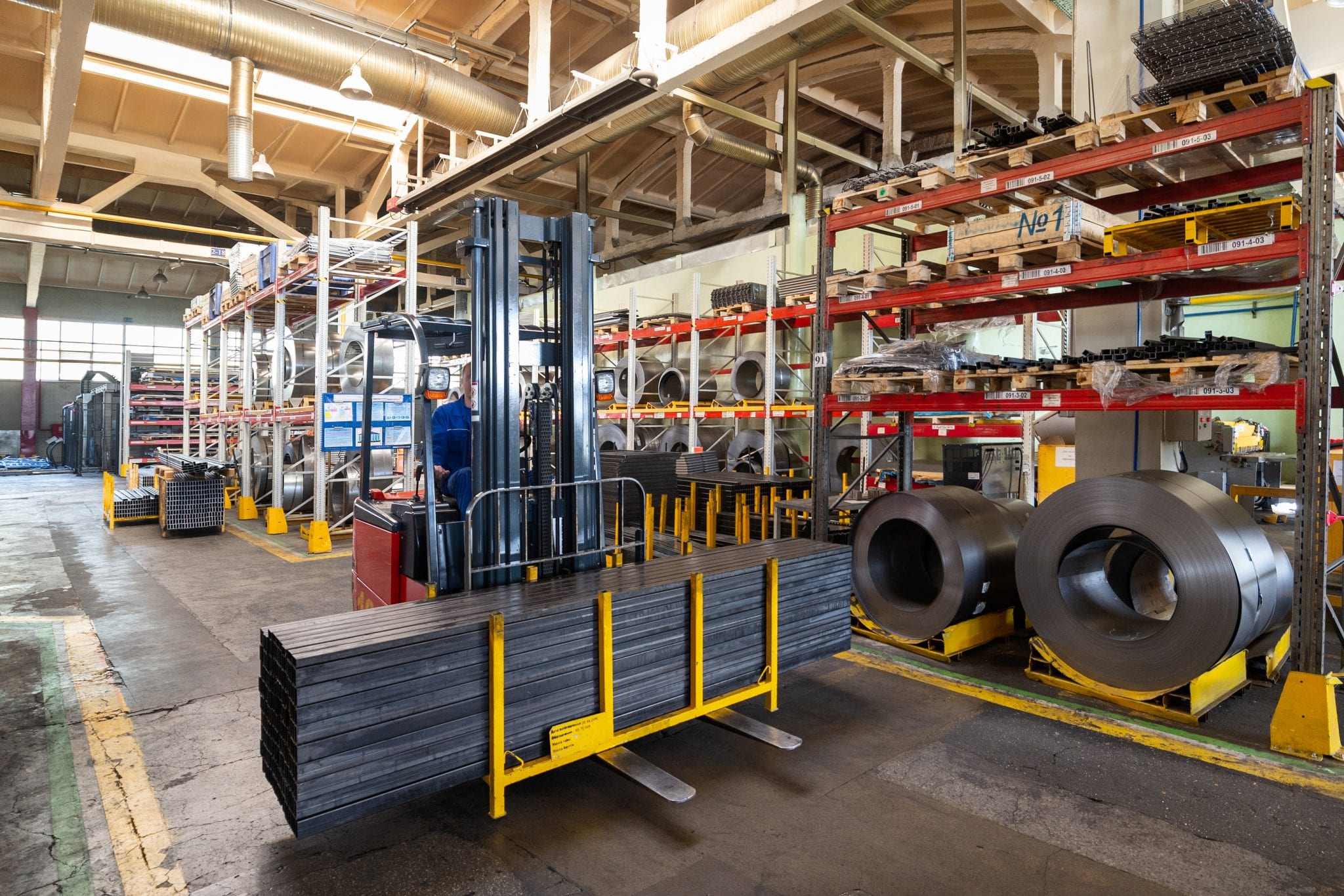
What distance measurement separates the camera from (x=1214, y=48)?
408cm

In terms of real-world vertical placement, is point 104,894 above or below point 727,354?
below

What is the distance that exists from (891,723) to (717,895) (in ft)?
6.29

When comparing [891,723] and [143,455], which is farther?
[143,455]

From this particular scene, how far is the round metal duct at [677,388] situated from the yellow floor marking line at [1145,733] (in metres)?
8.65

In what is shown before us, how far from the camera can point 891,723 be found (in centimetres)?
420

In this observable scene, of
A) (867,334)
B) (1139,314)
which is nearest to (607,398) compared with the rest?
(1139,314)

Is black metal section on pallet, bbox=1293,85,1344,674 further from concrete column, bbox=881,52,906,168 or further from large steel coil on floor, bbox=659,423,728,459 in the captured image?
large steel coil on floor, bbox=659,423,728,459

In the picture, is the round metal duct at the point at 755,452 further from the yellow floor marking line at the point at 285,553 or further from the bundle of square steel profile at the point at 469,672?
the bundle of square steel profile at the point at 469,672

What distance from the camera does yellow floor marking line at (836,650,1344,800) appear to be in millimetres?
3596

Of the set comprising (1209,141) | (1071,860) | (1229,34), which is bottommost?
(1071,860)

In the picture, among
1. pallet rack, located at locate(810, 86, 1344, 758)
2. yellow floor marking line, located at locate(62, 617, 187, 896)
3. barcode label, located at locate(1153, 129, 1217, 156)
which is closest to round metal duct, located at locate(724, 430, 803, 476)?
pallet rack, located at locate(810, 86, 1344, 758)

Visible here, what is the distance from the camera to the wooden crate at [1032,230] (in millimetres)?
4711

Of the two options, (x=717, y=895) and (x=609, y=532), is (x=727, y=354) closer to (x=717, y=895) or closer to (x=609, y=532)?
(x=609, y=532)

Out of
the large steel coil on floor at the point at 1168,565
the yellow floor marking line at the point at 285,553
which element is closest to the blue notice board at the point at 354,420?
the yellow floor marking line at the point at 285,553
